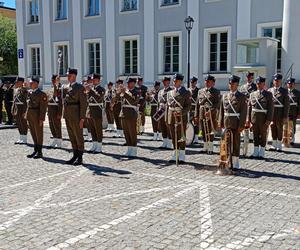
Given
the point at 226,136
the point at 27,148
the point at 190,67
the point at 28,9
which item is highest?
the point at 28,9

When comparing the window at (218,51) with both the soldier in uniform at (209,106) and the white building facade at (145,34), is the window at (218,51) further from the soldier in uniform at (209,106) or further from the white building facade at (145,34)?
the soldier in uniform at (209,106)

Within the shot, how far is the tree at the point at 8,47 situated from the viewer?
1818 inches

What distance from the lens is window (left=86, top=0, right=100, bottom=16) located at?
997 inches

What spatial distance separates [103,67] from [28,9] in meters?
7.59

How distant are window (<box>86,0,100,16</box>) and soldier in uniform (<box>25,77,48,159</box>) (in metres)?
15.8

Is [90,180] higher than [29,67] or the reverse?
the reverse

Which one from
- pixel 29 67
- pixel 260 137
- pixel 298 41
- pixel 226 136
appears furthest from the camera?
pixel 29 67

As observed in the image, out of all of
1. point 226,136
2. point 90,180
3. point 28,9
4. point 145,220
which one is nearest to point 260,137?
point 226,136

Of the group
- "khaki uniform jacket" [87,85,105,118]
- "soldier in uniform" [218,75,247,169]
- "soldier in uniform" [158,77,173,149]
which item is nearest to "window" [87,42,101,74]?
"soldier in uniform" [158,77,173,149]

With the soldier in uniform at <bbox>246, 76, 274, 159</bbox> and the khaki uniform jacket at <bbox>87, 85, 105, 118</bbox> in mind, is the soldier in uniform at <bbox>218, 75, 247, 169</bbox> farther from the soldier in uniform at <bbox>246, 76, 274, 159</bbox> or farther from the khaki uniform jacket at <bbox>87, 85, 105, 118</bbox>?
the khaki uniform jacket at <bbox>87, 85, 105, 118</bbox>

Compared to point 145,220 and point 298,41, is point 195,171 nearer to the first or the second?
point 145,220

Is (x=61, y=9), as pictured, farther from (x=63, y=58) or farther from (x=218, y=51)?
(x=218, y=51)

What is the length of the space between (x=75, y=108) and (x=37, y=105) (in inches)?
57.5

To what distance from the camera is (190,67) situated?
70.9ft
